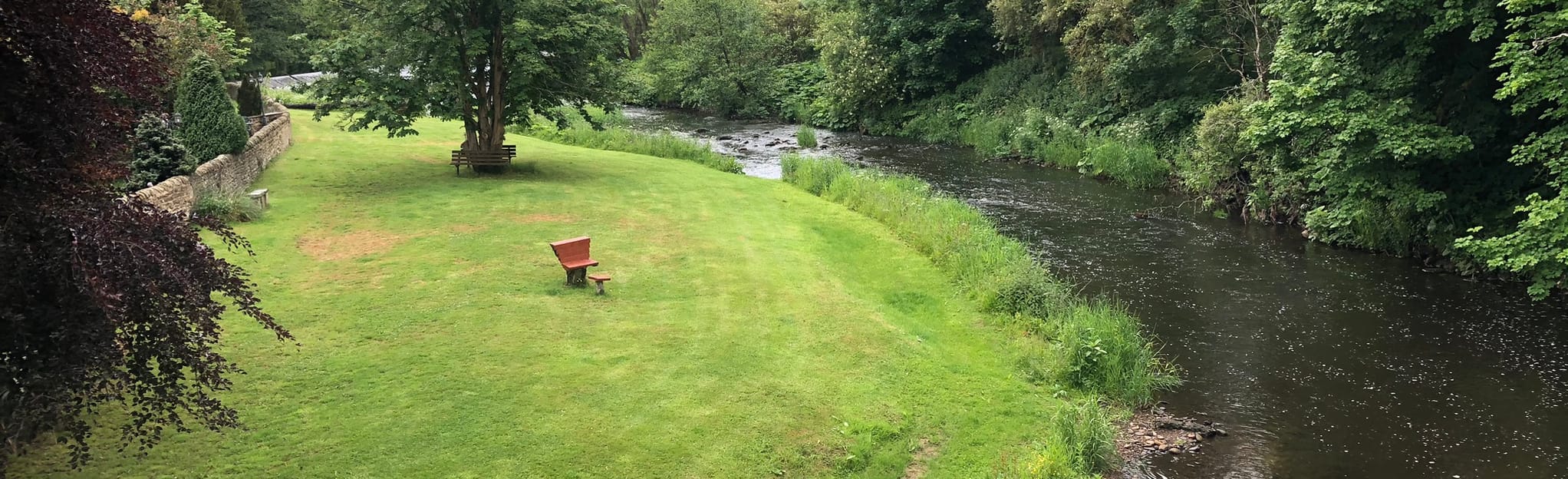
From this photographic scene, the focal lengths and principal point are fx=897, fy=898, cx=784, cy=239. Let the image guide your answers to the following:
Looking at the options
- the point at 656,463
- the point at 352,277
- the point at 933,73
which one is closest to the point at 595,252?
the point at 352,277

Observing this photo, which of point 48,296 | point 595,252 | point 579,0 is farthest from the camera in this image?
point 579,0

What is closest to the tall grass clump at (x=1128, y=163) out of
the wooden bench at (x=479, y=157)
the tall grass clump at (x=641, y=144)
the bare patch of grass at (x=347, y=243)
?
the tall grass clump at (x=641, y=144)

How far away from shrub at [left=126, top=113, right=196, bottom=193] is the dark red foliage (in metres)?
12.0

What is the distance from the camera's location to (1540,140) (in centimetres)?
1450

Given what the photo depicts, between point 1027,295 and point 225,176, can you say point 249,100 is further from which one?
point 1027,295

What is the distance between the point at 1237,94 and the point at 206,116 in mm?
26890

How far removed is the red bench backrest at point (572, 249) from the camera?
13.0m

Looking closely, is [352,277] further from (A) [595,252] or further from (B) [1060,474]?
(B) [1060,474]

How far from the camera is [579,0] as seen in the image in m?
22.9

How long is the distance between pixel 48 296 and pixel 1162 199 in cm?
2513

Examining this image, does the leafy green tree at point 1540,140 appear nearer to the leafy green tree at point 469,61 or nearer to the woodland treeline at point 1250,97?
the woodland treeline at point 1250,97

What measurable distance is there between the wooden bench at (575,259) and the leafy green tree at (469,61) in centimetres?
958

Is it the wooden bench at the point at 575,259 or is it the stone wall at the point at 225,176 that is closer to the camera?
the wooden bench at the point at 575,259

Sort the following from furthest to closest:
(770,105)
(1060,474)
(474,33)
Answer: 1. (770,105)
2. (474,33)
3. (1060,474)
